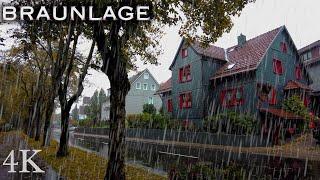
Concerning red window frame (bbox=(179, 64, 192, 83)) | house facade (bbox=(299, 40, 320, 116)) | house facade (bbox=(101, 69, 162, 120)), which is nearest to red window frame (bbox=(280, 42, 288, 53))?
house facade (bbox=(299, 40, 320, 116))

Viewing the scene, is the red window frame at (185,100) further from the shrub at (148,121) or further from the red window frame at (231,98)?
the red window frame at (231,98)

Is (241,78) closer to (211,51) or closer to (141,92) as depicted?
(211,51)

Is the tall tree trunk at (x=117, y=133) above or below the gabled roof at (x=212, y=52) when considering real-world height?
below

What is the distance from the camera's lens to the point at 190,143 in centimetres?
3152

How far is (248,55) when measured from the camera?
117 feet

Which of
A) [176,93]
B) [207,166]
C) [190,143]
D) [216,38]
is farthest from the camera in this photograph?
[176,93]

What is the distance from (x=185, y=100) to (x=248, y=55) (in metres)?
9.19

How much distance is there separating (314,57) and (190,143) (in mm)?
24072

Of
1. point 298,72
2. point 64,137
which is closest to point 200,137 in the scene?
point 298,72

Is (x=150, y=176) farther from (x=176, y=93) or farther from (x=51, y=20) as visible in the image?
(x=176, y=93)

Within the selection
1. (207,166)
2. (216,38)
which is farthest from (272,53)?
(207,166)

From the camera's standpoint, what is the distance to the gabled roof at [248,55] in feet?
111

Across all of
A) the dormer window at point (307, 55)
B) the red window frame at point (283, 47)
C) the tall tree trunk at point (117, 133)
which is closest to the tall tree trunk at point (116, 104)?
the tall tree trunk at point (117, 133)

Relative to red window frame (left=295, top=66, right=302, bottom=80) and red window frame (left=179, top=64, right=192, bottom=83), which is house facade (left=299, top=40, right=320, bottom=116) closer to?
red window frame (left=295, top=66, right=302, bottom=80)
